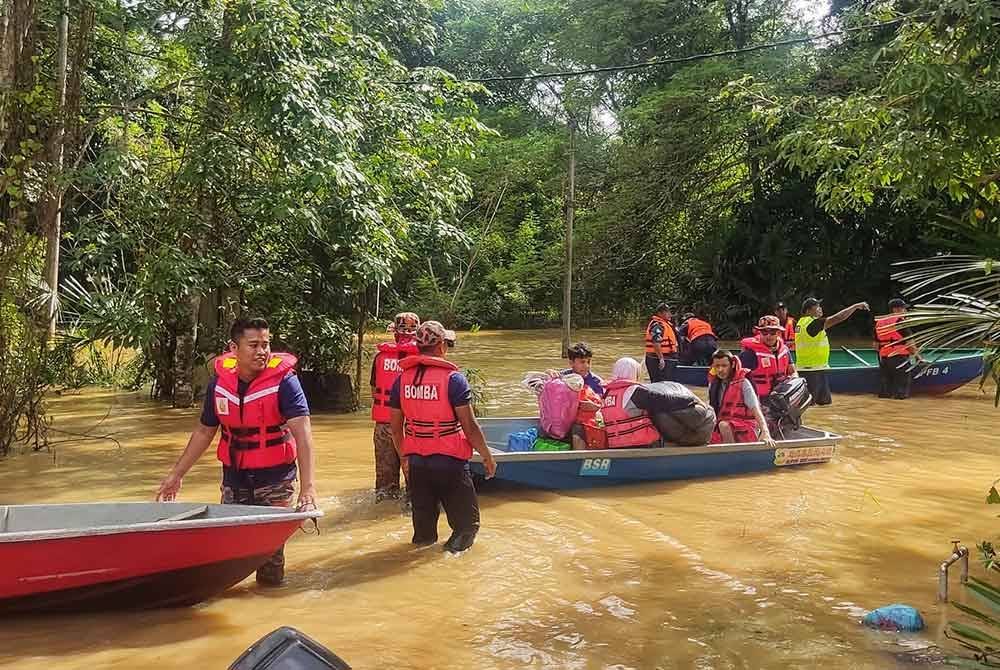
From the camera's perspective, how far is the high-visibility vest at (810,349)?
13.3 m

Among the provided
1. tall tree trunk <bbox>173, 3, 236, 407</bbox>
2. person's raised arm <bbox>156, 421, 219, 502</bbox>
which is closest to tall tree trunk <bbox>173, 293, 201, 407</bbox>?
tall tree trunk <bbox>173, 3, 236, 407</bbox>

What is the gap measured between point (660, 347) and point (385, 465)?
7.07 meters

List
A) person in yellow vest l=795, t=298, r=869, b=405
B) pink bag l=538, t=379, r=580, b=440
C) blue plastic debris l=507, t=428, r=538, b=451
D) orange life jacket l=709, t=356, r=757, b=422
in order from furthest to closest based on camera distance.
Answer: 1. person in yellow vest l=795, t=298, r=869, b=405
2. orange life jacket l=709, t=356, r=757, b=422
3. blue plastic debris l=507, t=428, r=538, b=451
4. pink bag l=538, t=379, r=580, b=440

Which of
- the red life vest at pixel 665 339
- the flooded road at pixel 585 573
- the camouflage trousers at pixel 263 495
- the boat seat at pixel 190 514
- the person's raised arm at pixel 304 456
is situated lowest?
the flooded road at pixel 585 573

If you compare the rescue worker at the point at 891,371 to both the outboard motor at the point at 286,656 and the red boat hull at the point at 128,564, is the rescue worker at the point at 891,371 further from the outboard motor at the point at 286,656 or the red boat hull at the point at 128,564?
the outboard motor at the point at 286,656

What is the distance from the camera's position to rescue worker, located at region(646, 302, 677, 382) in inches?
575

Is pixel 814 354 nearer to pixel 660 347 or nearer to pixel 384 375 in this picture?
pixel 660 347

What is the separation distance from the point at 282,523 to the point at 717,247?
2360 centimetres

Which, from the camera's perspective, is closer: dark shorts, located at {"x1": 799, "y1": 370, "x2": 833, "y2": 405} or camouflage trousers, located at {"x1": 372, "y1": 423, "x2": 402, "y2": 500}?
camouflage trousers, located at {"x1": 372, "y1": 423, "x2": 402, "y2": 500}

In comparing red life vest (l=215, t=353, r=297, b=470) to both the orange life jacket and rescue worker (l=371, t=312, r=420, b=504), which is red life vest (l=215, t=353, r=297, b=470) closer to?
rescue worker (l=371, t=312, r=420, b=504)

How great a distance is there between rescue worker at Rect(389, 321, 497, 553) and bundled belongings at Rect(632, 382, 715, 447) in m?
2.45

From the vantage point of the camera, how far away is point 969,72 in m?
5.92

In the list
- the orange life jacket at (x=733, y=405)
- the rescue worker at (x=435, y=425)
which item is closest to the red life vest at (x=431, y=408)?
the rescue worker at (x=435, y=425)

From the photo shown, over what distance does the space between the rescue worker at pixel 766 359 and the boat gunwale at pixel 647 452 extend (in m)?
0.72
